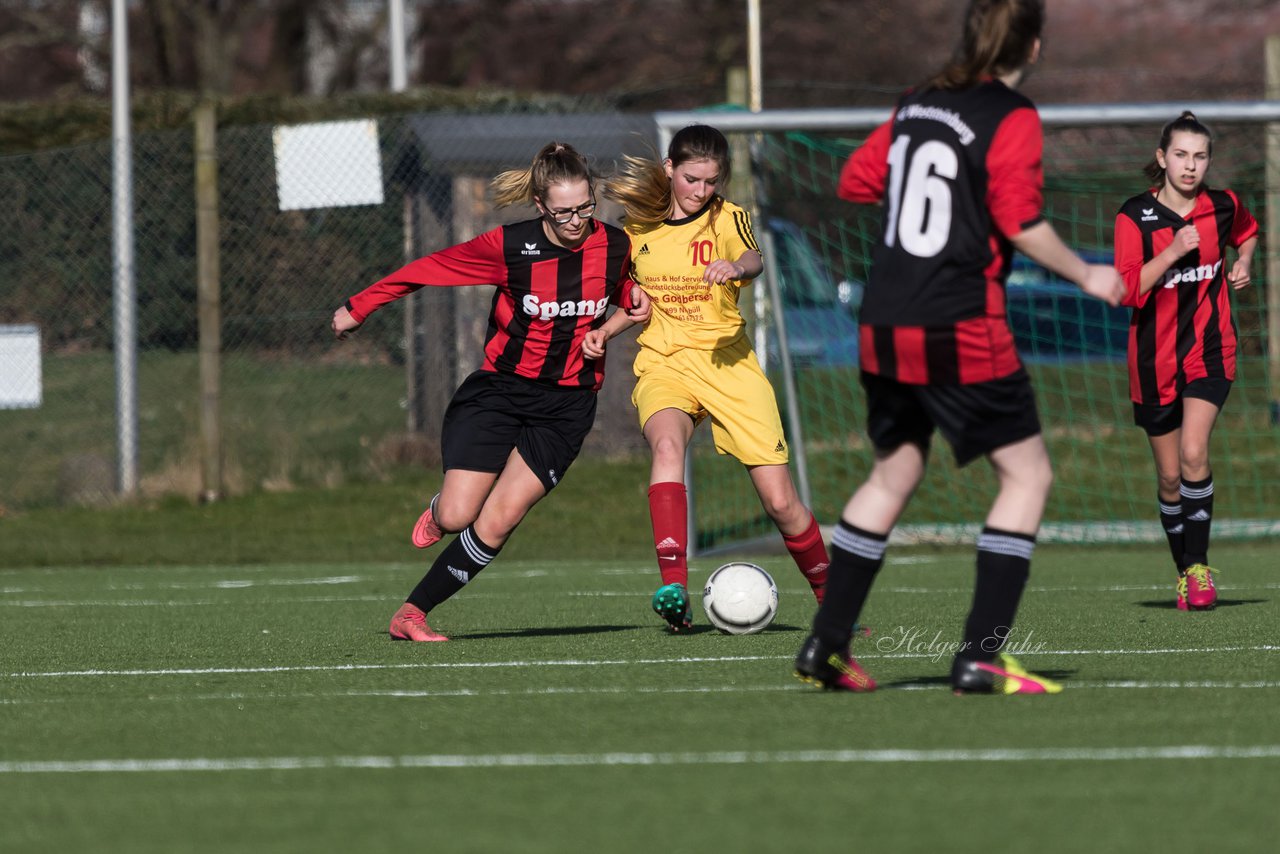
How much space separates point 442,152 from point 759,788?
10726 mm

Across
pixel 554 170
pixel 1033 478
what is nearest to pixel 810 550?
pixel 554 170

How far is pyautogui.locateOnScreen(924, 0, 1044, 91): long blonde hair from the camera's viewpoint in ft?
15.8

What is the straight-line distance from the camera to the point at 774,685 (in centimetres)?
539

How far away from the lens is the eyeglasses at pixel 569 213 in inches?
266

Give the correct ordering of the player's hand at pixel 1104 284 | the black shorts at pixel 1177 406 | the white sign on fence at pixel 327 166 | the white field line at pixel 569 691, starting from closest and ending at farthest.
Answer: the player's hand at pixel 1104 284 < the white field line at pixel 569 691 < the black shorts at pixel 1177 406 < the white sign on fence at pixel 327 166

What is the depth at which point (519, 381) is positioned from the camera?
700 cm

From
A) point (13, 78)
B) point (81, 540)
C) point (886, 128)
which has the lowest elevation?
point (81, 540)

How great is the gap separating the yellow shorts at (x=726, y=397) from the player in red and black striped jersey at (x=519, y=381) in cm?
26

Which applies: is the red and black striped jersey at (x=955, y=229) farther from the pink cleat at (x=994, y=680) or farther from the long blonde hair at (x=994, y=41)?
the pink cleat at (x=994, y=680)

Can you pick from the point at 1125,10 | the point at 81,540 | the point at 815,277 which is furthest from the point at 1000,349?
the point at 1125,10

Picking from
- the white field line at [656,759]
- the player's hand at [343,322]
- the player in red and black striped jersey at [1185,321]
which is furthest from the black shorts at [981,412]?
the player in red and black striped jersey at [1185,321]

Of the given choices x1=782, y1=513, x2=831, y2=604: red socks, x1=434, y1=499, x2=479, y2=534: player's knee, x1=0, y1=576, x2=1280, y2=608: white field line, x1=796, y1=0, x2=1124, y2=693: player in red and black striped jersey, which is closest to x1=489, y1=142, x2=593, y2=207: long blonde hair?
x1=434, y1=499, x2=479, y2=534: player's knee

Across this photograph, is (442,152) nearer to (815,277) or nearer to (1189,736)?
(815,277)

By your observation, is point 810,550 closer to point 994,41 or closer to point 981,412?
point 981,412
